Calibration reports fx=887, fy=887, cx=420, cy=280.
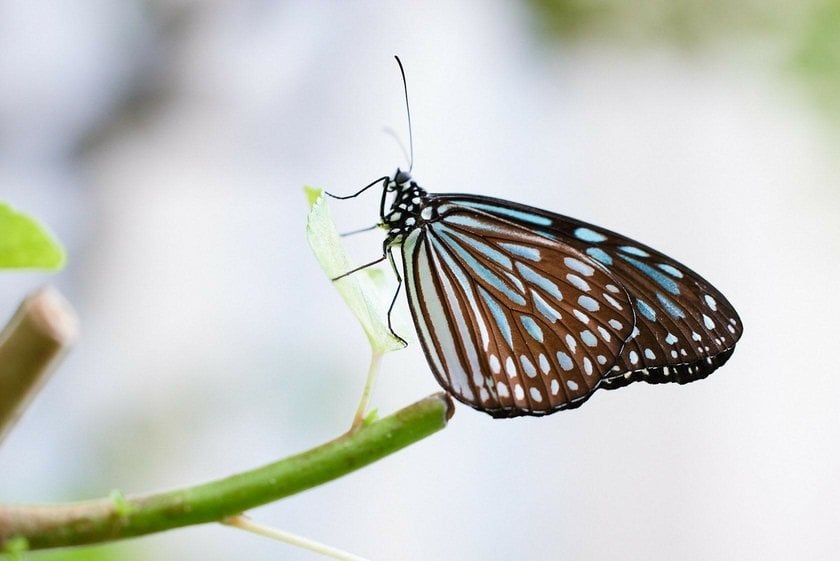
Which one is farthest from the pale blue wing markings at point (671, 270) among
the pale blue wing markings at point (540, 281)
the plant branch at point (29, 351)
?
the plant branch at point (29, 351)

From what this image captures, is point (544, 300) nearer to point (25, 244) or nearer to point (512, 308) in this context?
point (512, 308)

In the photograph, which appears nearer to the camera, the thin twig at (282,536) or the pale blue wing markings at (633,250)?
the thin twig at (282,536)

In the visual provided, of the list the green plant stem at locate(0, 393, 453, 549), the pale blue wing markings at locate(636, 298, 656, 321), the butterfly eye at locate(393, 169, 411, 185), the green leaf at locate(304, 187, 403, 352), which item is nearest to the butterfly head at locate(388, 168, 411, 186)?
the butterfly eye at locate(393, 169, 411, 185)

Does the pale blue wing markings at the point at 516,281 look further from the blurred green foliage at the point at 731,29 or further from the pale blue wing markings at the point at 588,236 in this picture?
the blurred green foliage at the point at 731,29

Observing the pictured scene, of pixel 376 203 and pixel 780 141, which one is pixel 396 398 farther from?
pixel 780 141

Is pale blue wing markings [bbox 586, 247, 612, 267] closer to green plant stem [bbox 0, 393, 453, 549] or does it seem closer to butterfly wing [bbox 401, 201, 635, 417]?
butterfly wing [bbox 401, 201, 635, 417]

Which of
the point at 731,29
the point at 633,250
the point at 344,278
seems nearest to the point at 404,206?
the point at 633,250

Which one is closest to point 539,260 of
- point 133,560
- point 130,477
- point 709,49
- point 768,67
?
point 133,560
